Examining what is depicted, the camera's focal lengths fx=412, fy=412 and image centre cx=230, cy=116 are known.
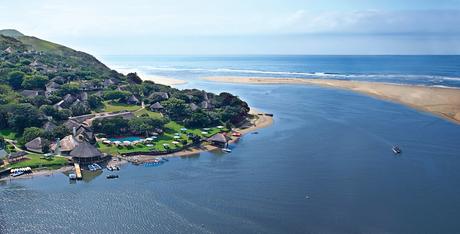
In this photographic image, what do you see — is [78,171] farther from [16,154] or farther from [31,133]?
[31,133]

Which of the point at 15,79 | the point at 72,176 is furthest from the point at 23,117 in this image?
the point at 15,79

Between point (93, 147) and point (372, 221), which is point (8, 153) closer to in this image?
point (93, 147)

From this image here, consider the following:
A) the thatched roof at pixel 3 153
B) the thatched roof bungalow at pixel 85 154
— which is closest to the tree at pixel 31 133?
the thatched roof at pixel 3 153

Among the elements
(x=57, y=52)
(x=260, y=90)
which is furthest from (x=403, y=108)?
(x=57, y=52)

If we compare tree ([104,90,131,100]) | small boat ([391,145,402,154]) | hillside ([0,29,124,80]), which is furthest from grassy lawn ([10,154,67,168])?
hillside ([0,29,124,80])

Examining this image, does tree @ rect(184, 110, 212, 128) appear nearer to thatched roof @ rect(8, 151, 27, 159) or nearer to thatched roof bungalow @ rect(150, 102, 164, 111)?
thatched roof bungalow @ rect(150, 102, 164, 111)

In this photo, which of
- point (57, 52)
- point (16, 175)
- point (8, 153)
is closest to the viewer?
point (16, 175)
